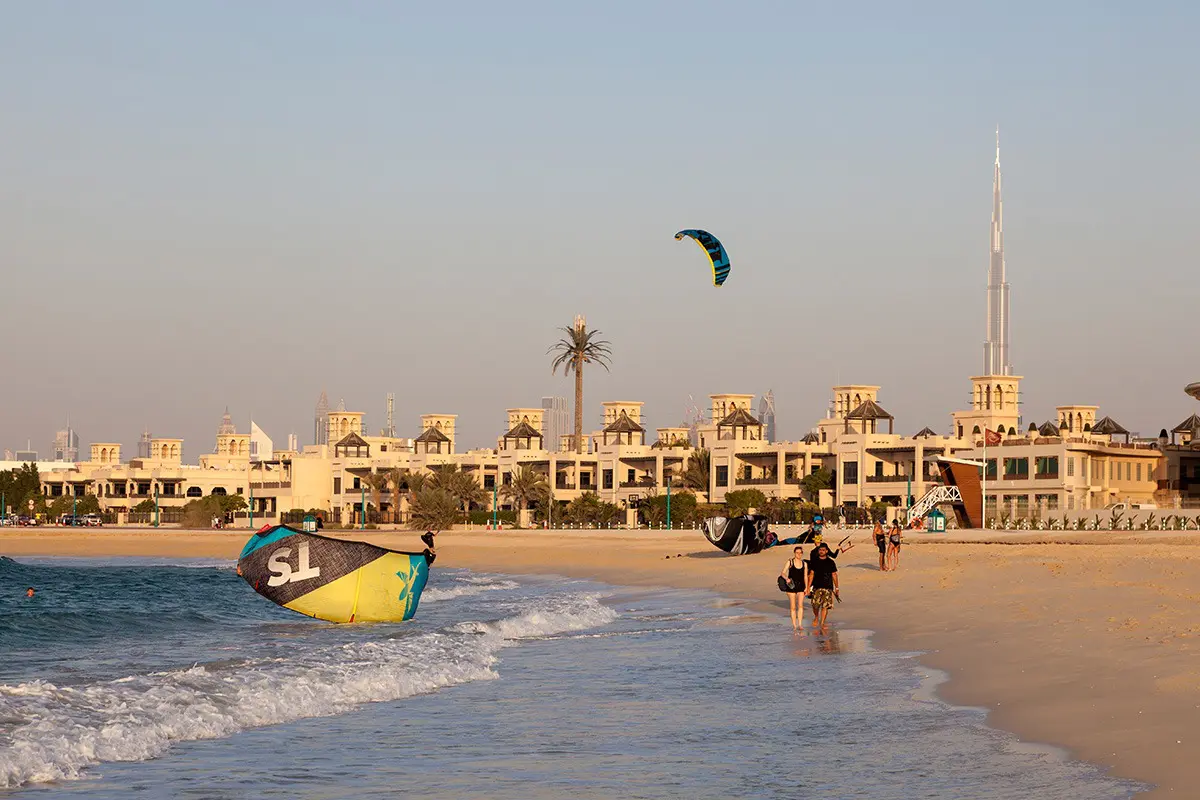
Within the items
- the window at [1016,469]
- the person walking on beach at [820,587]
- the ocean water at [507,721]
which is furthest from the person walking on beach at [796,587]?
the window at [1016,469]

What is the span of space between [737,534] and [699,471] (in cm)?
5339

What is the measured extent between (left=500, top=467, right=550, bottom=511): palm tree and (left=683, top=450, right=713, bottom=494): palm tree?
11.0 metres

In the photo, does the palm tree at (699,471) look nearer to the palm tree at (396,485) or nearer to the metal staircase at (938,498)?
the palm tree at (396,485)

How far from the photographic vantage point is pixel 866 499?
94812 mm

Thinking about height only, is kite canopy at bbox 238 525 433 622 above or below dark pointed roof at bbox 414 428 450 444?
below

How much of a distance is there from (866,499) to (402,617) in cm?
7010

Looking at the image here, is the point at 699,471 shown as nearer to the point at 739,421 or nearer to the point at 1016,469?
the point at 739,421

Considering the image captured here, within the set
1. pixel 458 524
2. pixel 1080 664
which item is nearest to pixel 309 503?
pixel 458 524

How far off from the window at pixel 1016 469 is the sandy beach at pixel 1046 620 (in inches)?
813

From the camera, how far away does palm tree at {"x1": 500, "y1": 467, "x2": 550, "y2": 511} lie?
10925 cm

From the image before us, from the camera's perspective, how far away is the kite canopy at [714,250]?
47.6 m

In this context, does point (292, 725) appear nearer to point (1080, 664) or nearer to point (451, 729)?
point (451, 729)

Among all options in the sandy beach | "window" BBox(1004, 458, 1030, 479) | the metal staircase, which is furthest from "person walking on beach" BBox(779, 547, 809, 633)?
"window" BBox(1004, 458, 1030, 479)

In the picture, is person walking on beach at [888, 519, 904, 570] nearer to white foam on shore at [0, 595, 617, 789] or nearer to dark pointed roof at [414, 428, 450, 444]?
white foam on shore at [0, 595, 617, 789]
